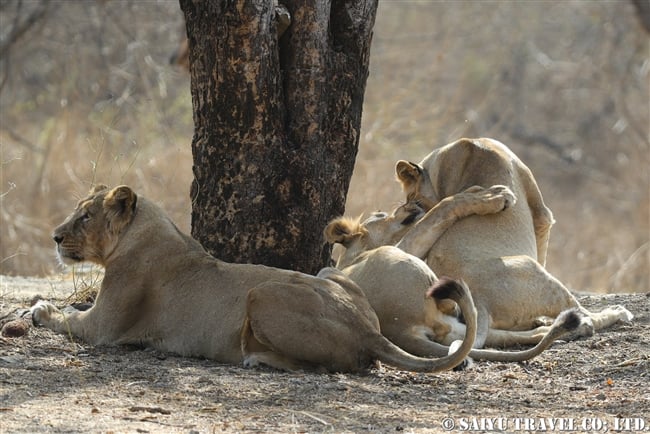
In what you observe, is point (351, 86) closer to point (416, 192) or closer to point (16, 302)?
point (416, 192)

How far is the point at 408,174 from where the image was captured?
6836 millimetres

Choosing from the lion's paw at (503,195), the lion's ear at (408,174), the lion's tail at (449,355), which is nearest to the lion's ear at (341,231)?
the lion's ear at (408,174)

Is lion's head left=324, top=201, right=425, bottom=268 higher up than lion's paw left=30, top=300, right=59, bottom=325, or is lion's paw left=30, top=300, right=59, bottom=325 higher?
lion's head left=324, top=201, right=425, bottom=268

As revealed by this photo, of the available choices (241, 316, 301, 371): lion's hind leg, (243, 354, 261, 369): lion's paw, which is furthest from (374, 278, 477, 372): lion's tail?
(243, 354, 261, 369): lion's paw

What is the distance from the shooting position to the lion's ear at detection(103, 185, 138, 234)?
5.81 meters

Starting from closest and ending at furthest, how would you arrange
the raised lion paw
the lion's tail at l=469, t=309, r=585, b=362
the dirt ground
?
the dirt ground < the lion's tail at l=469, t=309, r=585, b=362 < the raised lion paw

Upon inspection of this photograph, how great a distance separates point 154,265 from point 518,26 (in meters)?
17.8

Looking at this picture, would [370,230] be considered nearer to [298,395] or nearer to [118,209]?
[118,209]

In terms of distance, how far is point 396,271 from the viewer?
19.0ft

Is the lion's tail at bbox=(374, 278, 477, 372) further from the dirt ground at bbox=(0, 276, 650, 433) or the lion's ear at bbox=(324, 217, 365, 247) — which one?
the lion's ear at bbox=(324, 217, 365, 247)

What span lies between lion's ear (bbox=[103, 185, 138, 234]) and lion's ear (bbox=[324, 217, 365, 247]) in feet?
3.55

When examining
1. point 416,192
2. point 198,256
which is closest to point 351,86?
point 416,192

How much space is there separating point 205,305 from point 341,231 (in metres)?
1.12

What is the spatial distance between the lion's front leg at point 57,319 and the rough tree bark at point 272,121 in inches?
34.7
